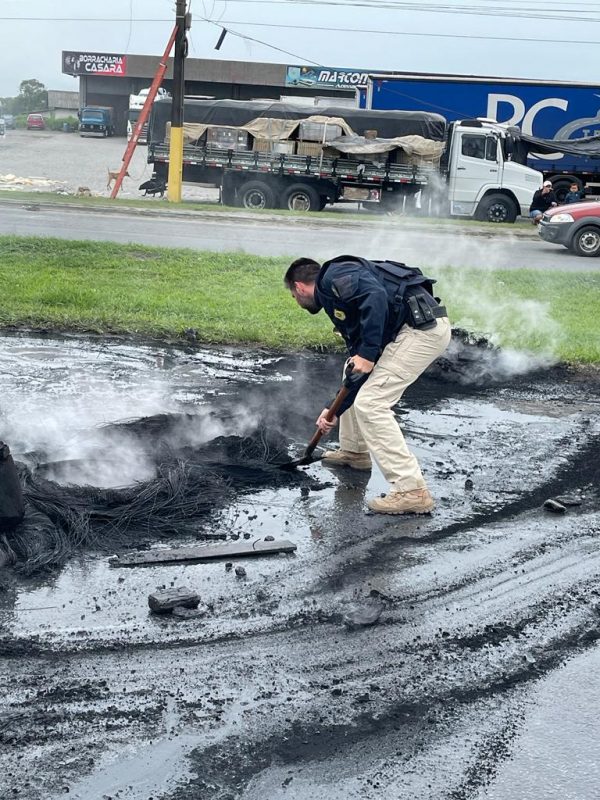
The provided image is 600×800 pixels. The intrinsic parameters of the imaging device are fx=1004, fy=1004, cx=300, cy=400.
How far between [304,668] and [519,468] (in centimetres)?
340

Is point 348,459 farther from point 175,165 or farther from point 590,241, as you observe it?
point 175,165

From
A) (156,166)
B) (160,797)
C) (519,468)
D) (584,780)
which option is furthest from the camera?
(156,166)

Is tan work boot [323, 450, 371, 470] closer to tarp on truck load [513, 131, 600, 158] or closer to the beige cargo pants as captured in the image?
the beige cargo pants

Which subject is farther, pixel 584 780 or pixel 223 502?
pixel 223 502

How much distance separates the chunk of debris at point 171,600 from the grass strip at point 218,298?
5.71 meters

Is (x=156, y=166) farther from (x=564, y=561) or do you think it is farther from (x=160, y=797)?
(x=160, y=797)

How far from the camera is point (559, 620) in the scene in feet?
15.8

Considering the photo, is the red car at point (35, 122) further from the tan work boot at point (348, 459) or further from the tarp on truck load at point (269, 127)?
the tan work boot at point (348, 459)

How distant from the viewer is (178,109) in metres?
27.5

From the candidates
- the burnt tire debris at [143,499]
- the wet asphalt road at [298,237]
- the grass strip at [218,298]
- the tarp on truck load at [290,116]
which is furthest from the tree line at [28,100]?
the burnt tire debris at [143,499]

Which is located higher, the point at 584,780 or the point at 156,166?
the point at 156,166

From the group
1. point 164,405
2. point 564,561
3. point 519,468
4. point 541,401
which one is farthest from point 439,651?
point 541,401

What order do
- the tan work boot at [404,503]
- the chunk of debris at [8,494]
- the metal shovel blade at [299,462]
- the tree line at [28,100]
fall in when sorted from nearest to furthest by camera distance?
the chunk of debris at [8,494], the tan work boot at [404,503], the metal shovel blade at [299,462], the tree line at [28,100]

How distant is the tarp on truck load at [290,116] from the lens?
1166 inches
